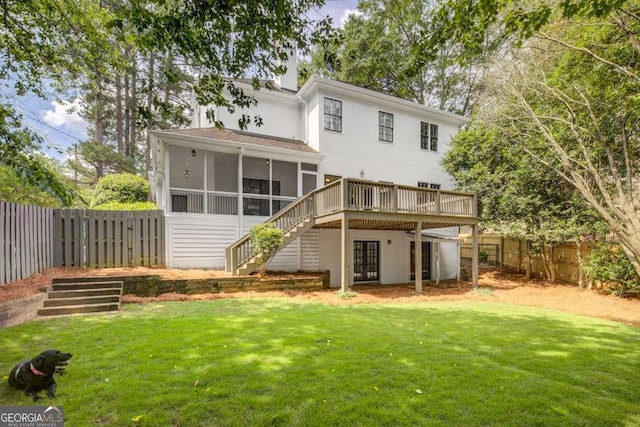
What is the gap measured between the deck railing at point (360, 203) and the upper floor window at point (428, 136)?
5.34 m

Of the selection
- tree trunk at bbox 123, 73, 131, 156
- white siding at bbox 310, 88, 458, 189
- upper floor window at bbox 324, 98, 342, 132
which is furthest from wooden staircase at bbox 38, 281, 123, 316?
tree trunk at bbox 123, 73, 131, 156

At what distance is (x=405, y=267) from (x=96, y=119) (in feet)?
85.1

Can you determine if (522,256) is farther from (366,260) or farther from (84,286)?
(84,286)

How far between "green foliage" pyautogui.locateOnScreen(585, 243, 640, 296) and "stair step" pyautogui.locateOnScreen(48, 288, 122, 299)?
1605 cm

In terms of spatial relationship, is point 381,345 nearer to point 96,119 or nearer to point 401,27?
point 401,27

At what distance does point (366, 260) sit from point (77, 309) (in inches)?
425

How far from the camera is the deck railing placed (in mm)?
10570

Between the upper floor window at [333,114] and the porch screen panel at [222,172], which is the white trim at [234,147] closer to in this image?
the porch screen panel at [222,172]

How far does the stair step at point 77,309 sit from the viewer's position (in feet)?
21.9

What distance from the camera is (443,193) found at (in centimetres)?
1224

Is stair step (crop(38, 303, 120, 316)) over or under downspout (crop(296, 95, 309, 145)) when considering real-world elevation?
under

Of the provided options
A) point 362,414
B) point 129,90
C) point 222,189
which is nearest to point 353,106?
point 222,189

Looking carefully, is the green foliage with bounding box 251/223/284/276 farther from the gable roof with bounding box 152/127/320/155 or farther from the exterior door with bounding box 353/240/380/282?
the exterior door with bounding box 353/240/380/282

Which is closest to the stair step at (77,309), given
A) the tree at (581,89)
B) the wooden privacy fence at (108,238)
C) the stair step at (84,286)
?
the stair step at (84,286)
